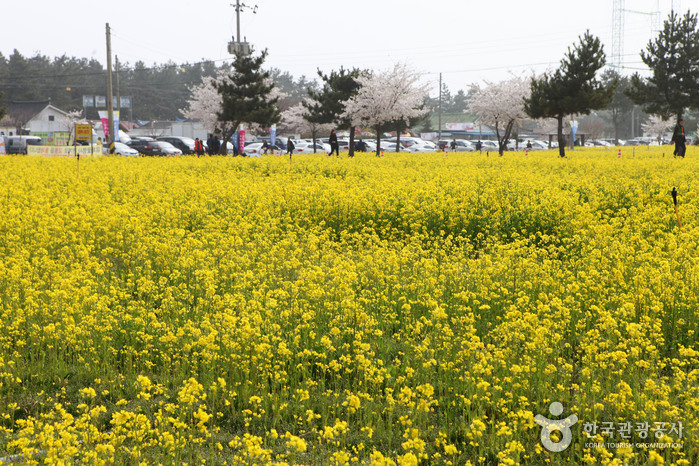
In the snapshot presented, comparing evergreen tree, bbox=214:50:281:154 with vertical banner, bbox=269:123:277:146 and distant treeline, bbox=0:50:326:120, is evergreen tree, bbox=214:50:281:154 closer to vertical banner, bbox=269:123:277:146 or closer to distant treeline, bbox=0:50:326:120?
vertical banner, bbox=269:123:277:146

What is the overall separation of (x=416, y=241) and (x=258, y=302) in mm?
3627

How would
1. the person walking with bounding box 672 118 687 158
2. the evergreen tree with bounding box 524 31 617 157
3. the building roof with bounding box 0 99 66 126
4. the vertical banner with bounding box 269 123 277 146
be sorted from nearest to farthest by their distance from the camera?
the person walking with bounding box 672 118 687 158 < the evergreen tree with bounding box 524 31 617 157 < the vertical banner with bounding box 269 123 277 146 < the building roof with bounding box 0 99 66 126

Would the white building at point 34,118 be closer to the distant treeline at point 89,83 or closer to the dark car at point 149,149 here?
the distant treeline at point 89,83

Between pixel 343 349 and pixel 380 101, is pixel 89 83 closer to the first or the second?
pixel 380 101

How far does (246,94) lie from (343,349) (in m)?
33.1

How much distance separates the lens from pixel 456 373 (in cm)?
465

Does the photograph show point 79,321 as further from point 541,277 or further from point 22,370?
point 541,277

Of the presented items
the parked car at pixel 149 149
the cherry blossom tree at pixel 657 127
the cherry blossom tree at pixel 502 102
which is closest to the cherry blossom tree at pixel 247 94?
the parked car at pixel 149 149

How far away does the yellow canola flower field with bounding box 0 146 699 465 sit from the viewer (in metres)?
3.81

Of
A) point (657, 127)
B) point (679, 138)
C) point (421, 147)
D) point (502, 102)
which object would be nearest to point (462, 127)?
point (657, 127)

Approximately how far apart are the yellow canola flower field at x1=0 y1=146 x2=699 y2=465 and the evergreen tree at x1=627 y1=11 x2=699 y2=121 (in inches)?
1327

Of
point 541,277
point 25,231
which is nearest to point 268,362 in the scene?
point 541,277

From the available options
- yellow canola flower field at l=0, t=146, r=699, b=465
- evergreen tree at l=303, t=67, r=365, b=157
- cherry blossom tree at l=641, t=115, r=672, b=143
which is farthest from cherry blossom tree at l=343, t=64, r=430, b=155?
cherry blossom tree at l=641, t=115, r=672, b=143

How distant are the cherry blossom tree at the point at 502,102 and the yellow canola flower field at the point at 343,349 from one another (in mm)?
41898
